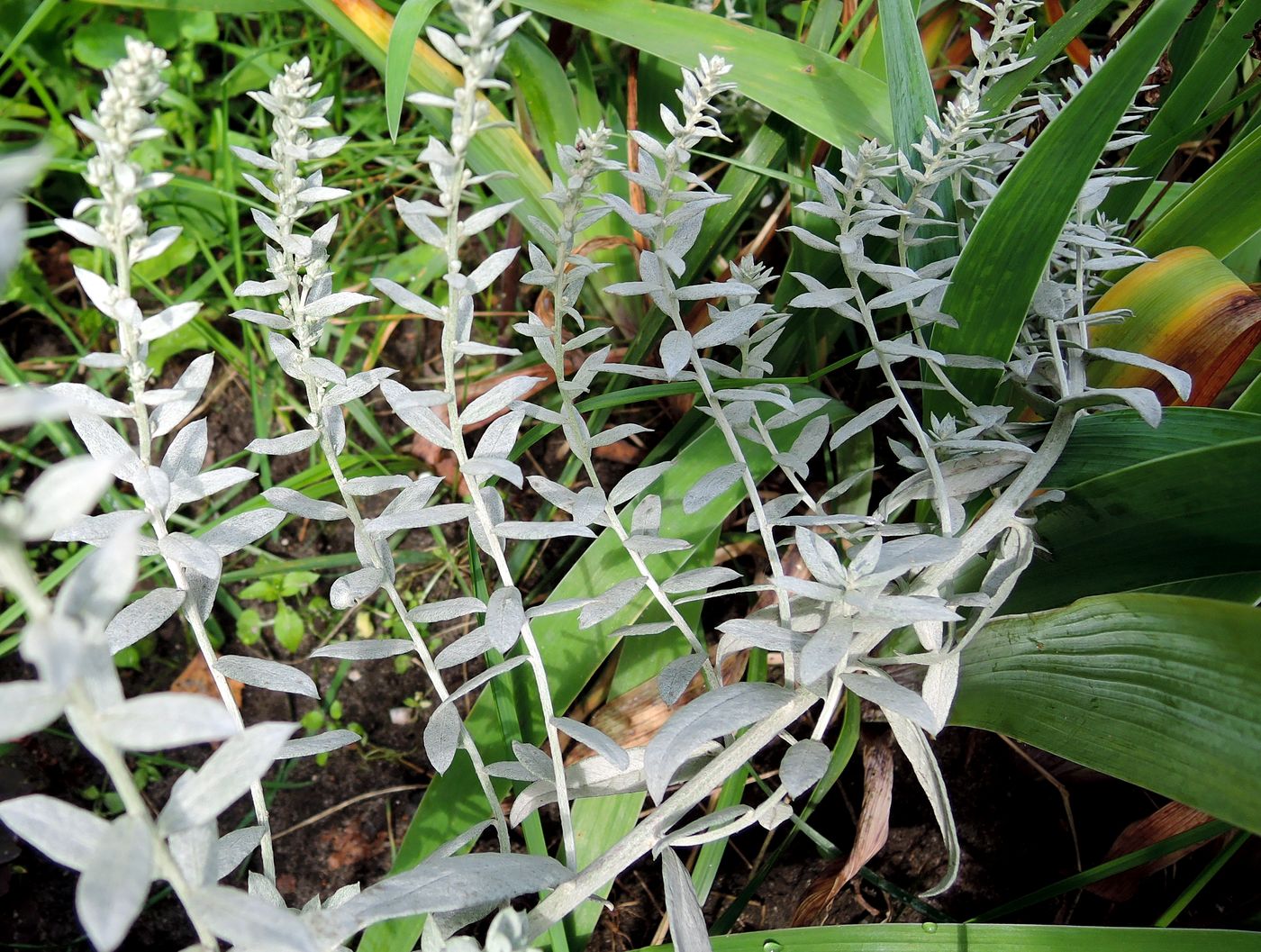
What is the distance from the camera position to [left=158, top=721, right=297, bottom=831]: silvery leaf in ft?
1.26

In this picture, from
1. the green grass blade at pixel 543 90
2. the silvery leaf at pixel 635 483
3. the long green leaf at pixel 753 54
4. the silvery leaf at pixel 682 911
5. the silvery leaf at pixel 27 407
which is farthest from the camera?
the green grass blade at pixel 543 90

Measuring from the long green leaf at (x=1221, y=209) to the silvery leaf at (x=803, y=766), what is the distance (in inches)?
26.1

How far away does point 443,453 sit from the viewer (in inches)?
49.3

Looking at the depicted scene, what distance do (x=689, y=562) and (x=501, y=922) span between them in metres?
0.45

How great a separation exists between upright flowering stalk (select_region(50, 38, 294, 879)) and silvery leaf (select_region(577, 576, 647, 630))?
223 mm

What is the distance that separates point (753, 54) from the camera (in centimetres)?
94

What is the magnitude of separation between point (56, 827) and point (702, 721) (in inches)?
12.8

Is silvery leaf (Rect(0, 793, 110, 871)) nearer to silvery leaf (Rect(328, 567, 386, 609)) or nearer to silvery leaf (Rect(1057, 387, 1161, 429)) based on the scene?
silvery leaf (Rect(328, 567, 386, 609))

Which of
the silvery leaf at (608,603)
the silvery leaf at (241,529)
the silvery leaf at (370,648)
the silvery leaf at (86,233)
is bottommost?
the silvery leaf at (370,648)

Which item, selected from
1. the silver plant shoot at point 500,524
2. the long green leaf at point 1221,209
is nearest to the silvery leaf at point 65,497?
the silver plant shoot at point 500,524

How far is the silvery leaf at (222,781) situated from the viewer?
385 mm

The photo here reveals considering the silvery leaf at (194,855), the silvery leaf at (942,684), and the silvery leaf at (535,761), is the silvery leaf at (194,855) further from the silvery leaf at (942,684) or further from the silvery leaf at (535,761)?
the silvery leaf at (942,684)

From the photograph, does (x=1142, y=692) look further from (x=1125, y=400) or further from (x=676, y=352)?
(x=676, y=352)

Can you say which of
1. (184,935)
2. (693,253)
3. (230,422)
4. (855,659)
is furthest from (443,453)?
(855,659)
